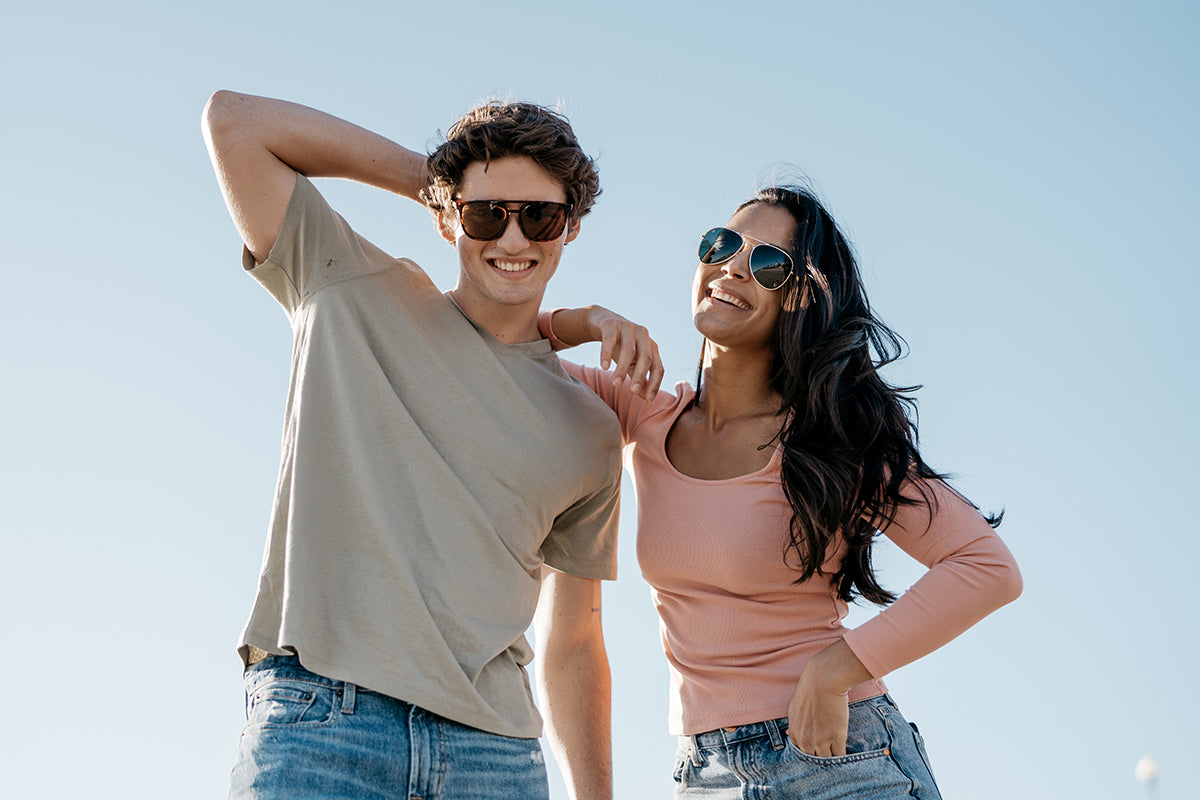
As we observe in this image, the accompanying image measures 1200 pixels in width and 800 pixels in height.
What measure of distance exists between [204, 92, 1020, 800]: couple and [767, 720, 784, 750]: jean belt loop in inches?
0.8

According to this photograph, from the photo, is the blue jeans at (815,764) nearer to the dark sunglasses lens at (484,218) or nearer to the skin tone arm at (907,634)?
the skin tone arm at (907,634)

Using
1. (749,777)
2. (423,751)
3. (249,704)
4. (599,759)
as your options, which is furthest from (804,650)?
(249,704)

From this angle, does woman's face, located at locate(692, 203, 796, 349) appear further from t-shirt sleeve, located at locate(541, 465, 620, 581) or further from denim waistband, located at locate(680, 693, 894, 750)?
denim waistband, located at locate(680, 693, 894, 750)

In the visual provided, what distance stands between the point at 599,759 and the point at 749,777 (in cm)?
74

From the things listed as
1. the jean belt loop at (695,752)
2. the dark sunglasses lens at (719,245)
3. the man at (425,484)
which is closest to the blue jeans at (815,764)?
the jean belt loop at (695,752)

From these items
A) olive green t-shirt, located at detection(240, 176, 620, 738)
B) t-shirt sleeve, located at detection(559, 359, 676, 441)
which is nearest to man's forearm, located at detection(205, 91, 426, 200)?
olive green t-shirt, located at detection(240, 176, 620, 738)

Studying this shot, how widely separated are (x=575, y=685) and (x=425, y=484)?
1.32 meters

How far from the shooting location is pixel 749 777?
407 cm

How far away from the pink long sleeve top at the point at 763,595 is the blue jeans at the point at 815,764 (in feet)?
0.21

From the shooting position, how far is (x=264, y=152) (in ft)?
12.6

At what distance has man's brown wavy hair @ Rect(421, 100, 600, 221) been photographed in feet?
14.0

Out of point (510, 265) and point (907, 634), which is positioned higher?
point (510, 265)

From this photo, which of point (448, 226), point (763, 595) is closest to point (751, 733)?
point (763, 595)

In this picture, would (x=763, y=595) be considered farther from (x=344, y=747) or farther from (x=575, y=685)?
(x=344, y=747)
